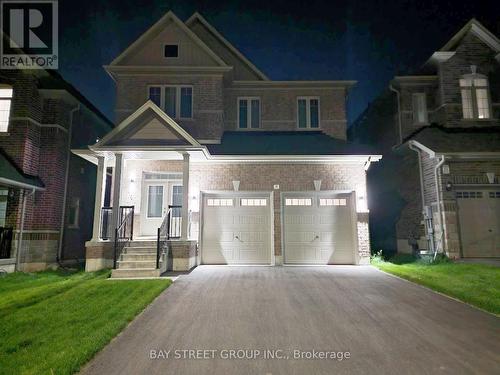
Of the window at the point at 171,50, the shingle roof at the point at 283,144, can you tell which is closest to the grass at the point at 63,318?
the shingle roof at the point at 283,144

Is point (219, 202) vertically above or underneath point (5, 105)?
underneath

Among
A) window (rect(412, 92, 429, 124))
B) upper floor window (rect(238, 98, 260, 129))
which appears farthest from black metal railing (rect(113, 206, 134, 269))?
window (rect(412, 92, 429, 124))

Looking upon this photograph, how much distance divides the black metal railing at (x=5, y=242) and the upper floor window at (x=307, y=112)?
11.9m

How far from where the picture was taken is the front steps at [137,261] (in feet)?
27.8

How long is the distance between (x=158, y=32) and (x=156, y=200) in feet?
24.7

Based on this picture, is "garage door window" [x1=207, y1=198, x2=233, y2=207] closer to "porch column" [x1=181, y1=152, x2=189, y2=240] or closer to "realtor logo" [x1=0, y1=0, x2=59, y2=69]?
"porch column" [x1=181, y1=152, x2=189, y2=240]

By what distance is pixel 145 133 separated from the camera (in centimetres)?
993

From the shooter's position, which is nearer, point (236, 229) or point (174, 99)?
point (236, 229)

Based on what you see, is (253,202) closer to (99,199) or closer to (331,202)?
(331,202)

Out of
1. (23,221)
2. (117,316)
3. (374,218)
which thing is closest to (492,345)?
(117,316)

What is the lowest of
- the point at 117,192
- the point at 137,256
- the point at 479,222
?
the point at 137,256

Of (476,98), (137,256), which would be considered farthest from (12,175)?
(476,98)

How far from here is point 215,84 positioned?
12.7 m

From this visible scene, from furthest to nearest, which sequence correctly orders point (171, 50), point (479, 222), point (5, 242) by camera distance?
point (171, 50)
point (479, 222)
point (5, 242)
